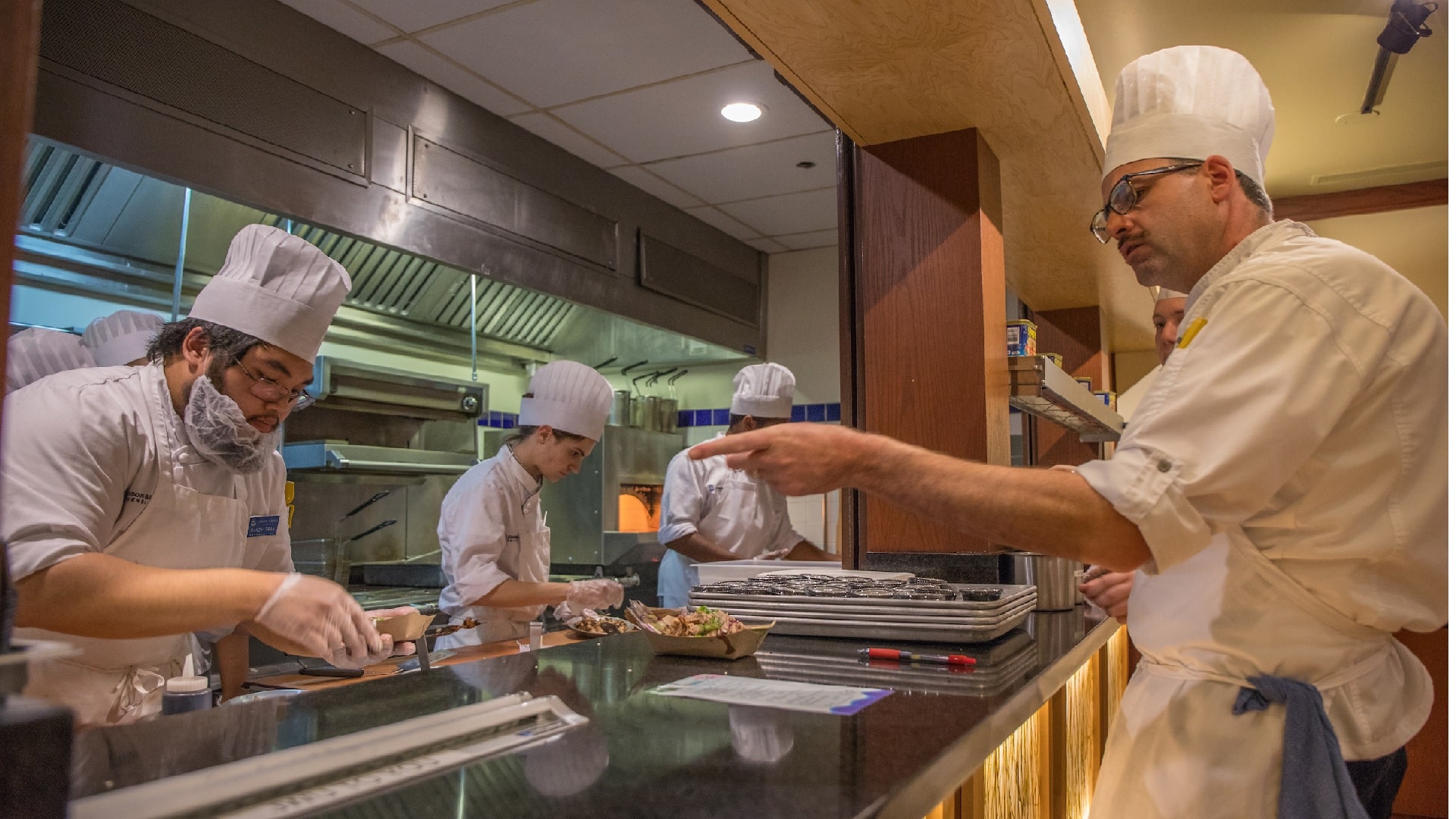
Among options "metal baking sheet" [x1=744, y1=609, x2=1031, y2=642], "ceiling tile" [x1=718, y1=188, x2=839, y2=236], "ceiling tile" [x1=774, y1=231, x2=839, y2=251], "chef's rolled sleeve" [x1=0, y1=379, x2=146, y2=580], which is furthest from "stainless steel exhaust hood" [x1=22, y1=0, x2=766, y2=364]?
"metal baking sheet" [x1=744, y1=609, x2=1031, y2=642]

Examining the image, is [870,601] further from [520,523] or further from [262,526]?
[520,523]

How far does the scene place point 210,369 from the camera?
2135mm

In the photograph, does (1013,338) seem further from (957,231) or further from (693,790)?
(693,790)

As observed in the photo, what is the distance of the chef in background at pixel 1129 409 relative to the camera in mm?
1799

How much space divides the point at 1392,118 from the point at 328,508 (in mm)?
4686

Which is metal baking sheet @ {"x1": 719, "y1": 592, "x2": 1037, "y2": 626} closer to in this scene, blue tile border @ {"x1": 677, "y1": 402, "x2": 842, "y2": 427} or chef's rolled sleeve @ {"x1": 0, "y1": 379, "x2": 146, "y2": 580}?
chef's rolled sleeve @ {"x1": 0, "y1": 379, "x2": 146, "y2": 580}

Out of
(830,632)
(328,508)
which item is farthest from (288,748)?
(328,508)

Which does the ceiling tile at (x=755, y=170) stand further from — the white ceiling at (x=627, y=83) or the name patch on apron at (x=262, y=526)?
the name patch on apron at (x=262, y=526)

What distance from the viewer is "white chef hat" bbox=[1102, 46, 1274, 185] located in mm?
1555

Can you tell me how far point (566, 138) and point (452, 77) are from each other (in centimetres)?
74

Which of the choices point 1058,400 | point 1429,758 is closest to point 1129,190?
point 1058,400

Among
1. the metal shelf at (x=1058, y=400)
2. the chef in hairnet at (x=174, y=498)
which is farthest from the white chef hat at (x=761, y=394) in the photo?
the chef in hairnet at (x=174, y=498)

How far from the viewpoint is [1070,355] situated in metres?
5.13

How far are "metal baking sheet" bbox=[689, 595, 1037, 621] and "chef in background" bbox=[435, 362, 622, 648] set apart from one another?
1.27 meters
